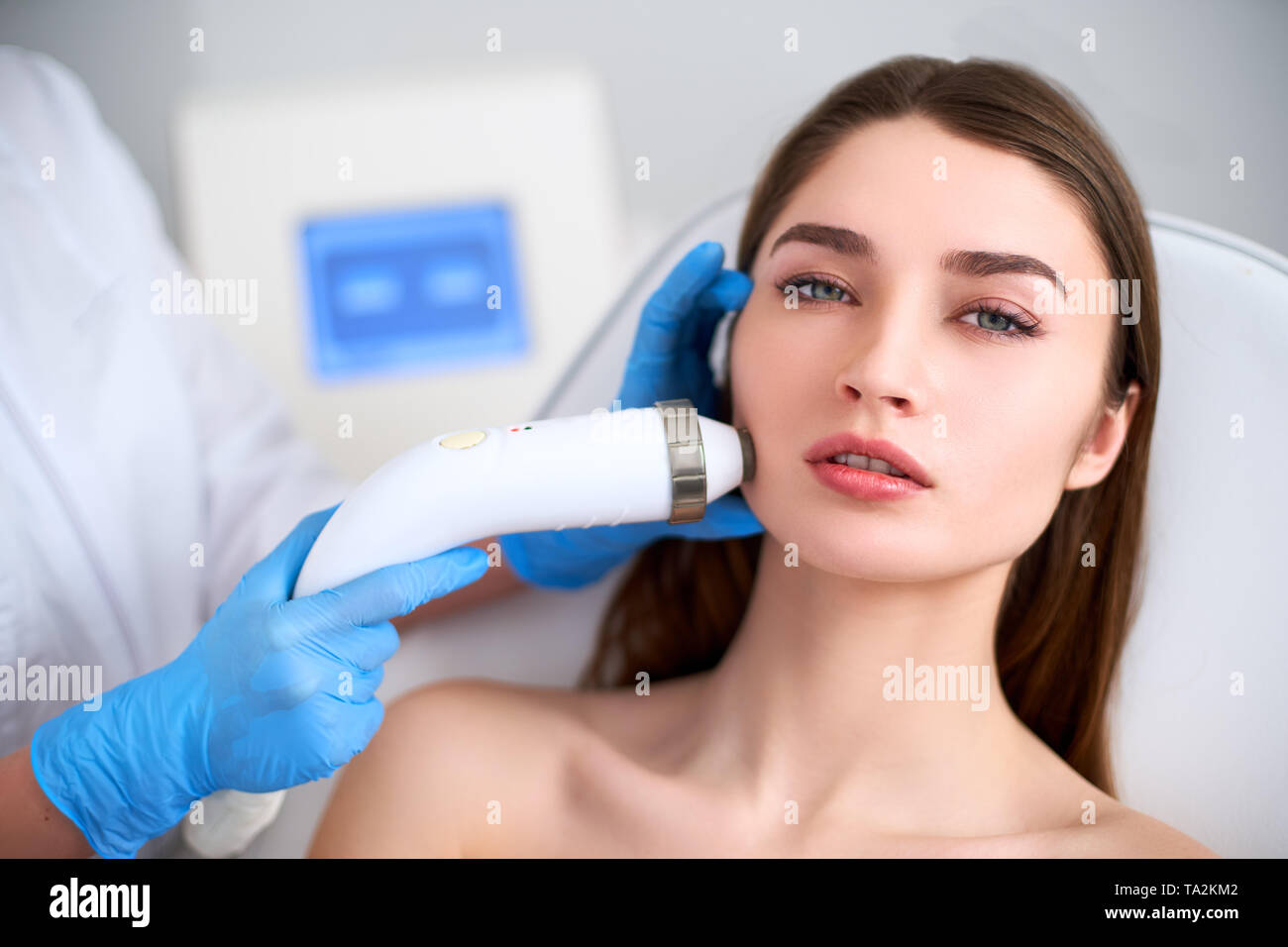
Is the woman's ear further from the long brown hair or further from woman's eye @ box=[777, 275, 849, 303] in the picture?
woman's eye @ box=[777, 275, 849, 303]

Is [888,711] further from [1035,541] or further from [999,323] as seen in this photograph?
[999,323]

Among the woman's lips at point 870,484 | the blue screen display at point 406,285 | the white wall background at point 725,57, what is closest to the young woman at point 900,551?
the woman's lips at point 870,484

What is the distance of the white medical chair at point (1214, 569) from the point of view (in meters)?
1.30

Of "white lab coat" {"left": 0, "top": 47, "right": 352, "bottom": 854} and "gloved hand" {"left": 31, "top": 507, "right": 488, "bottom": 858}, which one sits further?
"white lab coat" {"left": 0, "top": 47, "right": 352, "bottom": 854}

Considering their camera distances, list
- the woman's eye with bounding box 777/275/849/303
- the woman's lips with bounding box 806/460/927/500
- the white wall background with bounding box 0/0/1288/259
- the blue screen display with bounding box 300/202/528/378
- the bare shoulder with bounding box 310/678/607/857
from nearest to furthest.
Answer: the woman's lips with bounding box 806/460/927/500
the woman's eye with bounding box 777/275/849/303
the bare shoulder with bounding box 310/678/607/857
the white wall background with bounding box 0/0/1288/259
the blue screen display with bounding box 300/202/528/378

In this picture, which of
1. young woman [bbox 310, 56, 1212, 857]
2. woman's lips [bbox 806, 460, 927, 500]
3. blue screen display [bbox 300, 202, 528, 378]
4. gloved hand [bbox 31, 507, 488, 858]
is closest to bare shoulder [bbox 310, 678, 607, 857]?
young woman [bbox 310, 56, 1212, 857]

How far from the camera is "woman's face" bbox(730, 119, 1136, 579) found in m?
1.03

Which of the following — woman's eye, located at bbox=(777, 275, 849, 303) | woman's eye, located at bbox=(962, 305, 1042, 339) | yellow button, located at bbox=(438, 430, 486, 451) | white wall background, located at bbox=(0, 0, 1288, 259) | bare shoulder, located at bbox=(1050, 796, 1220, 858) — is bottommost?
bare shoulder, located at bbox=(1050, 796, 1220, 858)

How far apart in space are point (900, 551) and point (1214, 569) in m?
0.62

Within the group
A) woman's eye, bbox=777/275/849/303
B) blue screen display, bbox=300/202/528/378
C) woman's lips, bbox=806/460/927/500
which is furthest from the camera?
blue screen display, bbox=300/202/528/378

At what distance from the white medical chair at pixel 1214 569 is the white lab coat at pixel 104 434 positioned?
0.48m

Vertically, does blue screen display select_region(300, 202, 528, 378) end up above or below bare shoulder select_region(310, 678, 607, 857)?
above

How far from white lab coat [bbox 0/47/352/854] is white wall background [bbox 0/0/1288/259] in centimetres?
67
